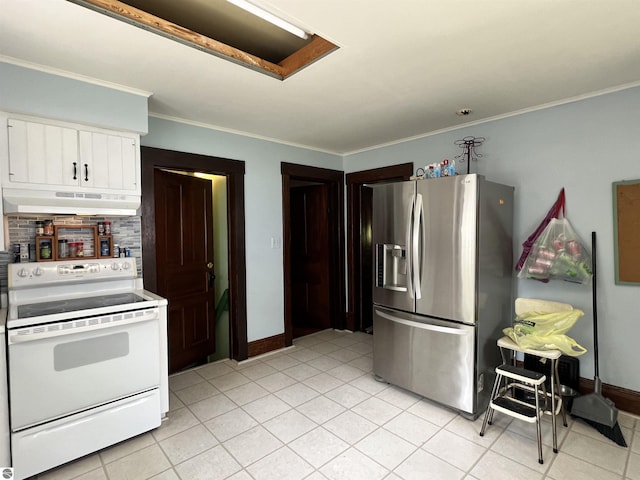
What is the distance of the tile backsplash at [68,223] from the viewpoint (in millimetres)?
2203

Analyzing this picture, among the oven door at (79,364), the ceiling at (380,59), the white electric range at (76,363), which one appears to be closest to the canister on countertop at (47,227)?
the white electric range at (76,363)

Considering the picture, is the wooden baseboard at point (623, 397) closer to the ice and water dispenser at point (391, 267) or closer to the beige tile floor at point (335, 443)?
the beige tile floor at point (335, 443)

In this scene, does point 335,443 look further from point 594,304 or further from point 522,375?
point 594,304

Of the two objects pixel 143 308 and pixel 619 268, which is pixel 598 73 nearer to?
pixel 619 268

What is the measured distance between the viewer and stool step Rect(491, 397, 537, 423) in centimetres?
204

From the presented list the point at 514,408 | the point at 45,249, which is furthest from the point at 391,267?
the point at 45,249

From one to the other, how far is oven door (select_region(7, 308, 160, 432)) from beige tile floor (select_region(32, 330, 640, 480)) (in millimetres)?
390

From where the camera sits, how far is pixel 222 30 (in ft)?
6.55

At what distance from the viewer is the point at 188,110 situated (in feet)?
9.15

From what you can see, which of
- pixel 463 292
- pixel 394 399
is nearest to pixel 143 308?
pixel 394 399

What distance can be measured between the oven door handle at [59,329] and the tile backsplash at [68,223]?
0.65 m

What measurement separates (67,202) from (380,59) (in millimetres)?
2240

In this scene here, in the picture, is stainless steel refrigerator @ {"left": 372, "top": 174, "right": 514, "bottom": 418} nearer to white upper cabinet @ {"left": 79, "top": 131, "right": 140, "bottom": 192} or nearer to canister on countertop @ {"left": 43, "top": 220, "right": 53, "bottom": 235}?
white upper cabinet @ {"left": 79, "top": 131, "right": 140, "bottom": 192}

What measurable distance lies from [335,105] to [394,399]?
2484 mm
